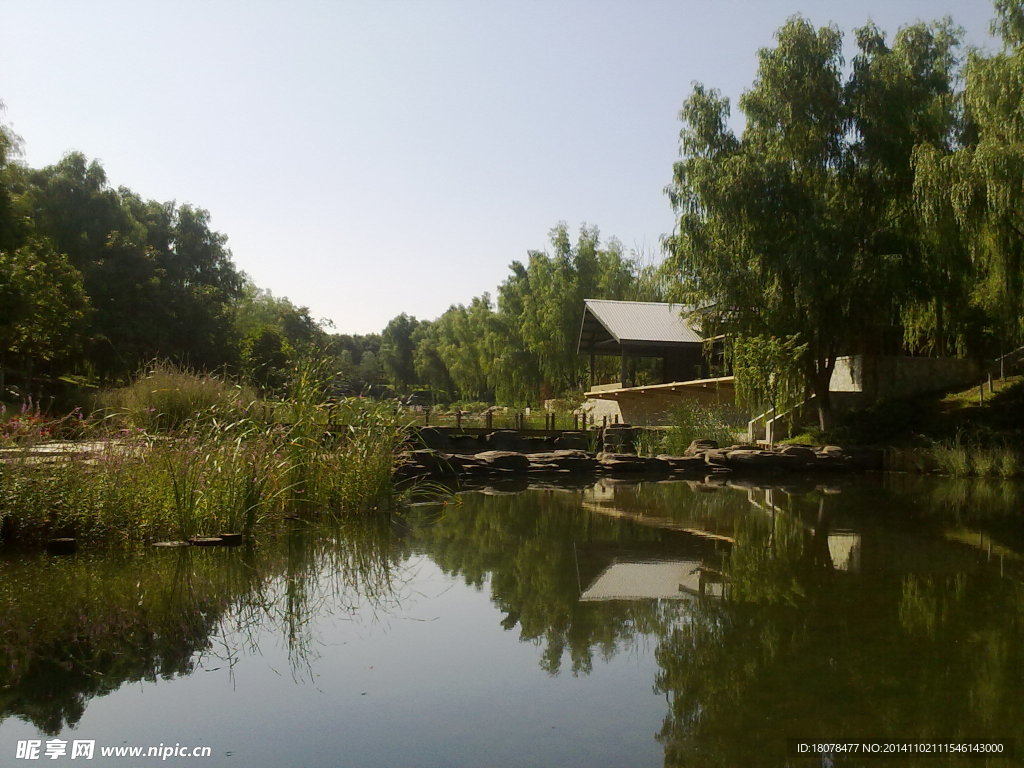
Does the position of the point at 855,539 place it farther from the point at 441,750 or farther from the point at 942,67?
the point at 942,67

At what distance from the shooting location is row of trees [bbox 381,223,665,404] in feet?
129

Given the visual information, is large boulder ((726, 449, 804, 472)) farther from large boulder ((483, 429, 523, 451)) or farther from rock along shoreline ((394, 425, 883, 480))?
large boulder ((483, 429, 523, 451))

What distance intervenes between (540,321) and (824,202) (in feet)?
77.2

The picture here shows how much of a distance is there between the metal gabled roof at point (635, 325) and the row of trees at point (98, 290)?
7.52 meters

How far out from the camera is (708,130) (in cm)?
1892

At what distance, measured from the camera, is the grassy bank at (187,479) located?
21.5 feet

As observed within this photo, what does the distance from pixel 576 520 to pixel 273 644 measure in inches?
210

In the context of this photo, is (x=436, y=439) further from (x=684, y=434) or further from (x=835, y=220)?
(x=835, y=220)

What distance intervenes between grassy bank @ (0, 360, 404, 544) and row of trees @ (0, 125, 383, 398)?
39.1ft

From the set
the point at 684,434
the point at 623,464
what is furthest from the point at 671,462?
the point at 684,434

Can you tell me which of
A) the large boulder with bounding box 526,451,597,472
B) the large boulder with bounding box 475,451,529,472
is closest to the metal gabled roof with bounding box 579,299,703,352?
the large boulder with bounding box 526,451,597,472

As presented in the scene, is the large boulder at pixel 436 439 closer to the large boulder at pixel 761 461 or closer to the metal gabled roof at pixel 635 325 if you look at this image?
the large boulder at pixel 761 461

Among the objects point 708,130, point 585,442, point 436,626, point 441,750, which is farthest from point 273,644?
point 708,130

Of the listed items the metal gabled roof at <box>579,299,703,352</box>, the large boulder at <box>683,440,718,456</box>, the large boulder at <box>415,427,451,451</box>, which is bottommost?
the large boulder at <box>683,440,718,456</box>
